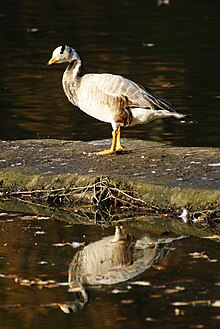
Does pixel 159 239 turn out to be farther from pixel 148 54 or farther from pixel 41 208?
pixel 148 54

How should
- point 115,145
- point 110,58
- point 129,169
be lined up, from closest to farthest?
point 129,169 < point 115,145 < point 110,58

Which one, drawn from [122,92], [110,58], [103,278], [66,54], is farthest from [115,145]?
[110,58]

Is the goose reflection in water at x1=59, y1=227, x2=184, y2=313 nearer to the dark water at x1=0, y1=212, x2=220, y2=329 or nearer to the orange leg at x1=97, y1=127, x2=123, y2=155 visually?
the dark water at x1=0, y1=212, x2=220, y2=329

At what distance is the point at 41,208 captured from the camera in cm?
922

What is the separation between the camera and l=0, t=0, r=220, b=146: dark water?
12766 millimetres

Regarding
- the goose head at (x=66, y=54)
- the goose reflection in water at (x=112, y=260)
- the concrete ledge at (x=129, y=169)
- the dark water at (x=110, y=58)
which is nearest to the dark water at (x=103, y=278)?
the goose reflection in water at (x=112, y=260)

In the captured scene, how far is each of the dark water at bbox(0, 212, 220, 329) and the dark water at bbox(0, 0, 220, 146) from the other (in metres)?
3.45

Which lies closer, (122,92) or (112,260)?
(112,260)

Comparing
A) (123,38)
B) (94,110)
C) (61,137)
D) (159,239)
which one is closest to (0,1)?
(123,38)

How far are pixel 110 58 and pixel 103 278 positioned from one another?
40.5 feet

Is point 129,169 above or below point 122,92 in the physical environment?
below

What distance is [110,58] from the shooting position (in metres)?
19.2

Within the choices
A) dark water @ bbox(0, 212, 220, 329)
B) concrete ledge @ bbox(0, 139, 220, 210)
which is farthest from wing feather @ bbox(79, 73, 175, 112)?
dark water @ bbox(0, 212, 220, 329)

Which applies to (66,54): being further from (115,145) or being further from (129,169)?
(129,169)
